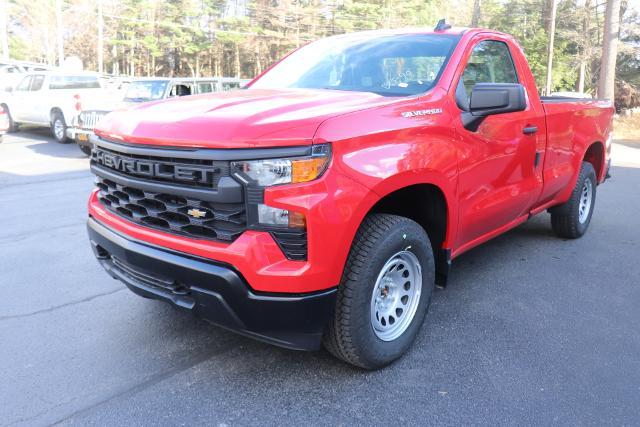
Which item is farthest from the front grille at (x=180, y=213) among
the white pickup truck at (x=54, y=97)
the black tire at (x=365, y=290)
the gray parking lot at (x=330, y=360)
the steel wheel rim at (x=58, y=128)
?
the steel wheel rim at (x=58, y=128)

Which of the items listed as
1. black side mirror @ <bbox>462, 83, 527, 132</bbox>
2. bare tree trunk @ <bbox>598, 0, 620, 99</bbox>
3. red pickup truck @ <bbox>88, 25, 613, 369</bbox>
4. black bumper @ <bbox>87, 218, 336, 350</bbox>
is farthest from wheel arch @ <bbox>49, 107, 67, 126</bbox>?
bare tree trunk @ <bbox>598, 0, 620, 99</bbox>

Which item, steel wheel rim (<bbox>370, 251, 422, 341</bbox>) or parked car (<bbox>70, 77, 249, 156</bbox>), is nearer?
steel wheel rim (<bbox>370, 251, 422, 341</bbox>)

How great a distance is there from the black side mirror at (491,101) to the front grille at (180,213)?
5.41 feet

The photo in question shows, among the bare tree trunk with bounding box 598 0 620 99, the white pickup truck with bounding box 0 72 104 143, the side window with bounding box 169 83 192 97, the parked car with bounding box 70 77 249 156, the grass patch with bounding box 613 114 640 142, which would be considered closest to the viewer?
the parked car with bounding box 70 77 249 156

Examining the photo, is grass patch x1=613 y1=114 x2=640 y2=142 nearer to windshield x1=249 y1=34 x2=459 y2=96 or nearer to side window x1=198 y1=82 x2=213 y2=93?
side window x1=198 y1=82 x2=213 y2=93

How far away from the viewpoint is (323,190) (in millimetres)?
2391

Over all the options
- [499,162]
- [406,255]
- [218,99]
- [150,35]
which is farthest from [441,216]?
[150,35]

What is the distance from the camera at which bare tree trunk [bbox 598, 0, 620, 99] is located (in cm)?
1703

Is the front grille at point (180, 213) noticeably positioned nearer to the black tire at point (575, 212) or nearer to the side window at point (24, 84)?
the black tire at point (575, 212)

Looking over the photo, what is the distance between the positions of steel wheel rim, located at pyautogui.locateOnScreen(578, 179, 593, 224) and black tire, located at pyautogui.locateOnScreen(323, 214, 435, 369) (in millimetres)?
3357

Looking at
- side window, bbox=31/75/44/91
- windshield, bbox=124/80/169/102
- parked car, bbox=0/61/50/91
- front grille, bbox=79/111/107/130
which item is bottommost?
front grille, bbox=79/111/107/130

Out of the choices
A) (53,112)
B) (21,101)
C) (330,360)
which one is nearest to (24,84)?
(21,101)

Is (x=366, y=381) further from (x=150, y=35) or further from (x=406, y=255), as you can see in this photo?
(x=150, y=35)

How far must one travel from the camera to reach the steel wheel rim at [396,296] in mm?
2941
